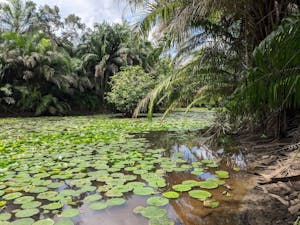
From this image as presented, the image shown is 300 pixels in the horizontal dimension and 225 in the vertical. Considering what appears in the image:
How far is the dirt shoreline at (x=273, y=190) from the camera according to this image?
1823 mm

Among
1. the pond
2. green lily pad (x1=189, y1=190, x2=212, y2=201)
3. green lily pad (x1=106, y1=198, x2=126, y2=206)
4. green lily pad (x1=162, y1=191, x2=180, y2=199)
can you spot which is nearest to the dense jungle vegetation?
the pond

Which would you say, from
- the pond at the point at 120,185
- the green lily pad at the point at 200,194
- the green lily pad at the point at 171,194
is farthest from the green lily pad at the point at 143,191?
the green lily pad at the point at 200,194

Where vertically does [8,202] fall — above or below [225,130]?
below

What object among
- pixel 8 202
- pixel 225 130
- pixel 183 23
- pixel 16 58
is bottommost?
pixel 8 202

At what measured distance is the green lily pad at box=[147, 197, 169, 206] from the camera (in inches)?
80.6

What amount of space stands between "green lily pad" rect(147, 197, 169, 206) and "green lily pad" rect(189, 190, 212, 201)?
257 millimetres

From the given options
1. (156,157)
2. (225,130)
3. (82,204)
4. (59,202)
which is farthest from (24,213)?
(225,130)

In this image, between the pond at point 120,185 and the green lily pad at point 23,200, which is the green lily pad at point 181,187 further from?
the green lily pad at point 23,200

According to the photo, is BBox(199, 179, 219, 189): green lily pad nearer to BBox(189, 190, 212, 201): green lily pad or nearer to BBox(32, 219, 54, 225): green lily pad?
BBox(189, 190, 212, 201): green lily pad

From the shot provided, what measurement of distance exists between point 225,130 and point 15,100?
9.27 m

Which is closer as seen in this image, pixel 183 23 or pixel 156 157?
pixel 156 157

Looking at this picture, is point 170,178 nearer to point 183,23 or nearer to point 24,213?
point 24,213

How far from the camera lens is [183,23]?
157 inches

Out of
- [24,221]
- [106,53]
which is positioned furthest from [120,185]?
[106,53]
